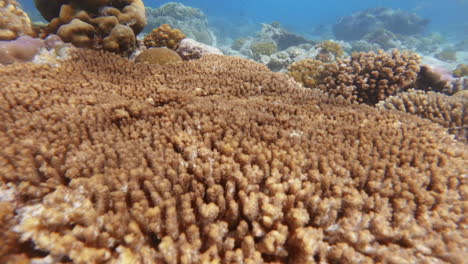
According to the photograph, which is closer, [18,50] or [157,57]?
[18,50]

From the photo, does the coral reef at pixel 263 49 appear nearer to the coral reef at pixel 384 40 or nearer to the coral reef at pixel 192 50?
the coral reef at pixel 192 50

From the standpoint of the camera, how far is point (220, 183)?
6.98 feet

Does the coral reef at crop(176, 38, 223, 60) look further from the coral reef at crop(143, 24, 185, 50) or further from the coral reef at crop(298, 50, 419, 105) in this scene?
the coral reef at crop(298, 50, 419, 105)

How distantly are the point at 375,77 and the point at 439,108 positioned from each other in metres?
1.57

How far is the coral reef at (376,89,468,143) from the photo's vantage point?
4410 millimetres

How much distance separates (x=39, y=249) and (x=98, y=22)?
650 cm

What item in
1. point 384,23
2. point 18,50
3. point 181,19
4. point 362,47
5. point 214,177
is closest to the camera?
point 214,177

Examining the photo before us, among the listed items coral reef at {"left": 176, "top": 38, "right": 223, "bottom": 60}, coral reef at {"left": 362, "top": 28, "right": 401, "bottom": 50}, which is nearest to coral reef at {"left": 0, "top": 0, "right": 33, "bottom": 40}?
coral reef at {"left": 176, "top": 38, "right": 223, "bottom": 60}

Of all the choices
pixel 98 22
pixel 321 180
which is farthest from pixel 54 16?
pixel 321 180

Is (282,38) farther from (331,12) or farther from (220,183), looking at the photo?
(331,12)

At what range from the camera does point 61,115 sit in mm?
2779

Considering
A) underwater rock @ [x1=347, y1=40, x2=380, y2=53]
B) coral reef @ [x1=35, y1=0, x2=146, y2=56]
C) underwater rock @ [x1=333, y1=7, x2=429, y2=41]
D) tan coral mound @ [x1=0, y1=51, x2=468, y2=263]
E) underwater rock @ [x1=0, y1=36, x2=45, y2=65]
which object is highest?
underwater rock @ [x1=333, y1=7, x2=429, y2=41]

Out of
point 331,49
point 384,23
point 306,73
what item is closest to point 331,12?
point 384,23

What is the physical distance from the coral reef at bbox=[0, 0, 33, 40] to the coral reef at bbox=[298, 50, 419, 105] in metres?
8.41
